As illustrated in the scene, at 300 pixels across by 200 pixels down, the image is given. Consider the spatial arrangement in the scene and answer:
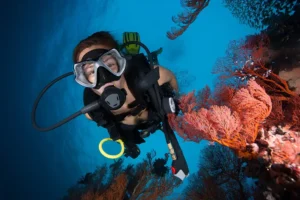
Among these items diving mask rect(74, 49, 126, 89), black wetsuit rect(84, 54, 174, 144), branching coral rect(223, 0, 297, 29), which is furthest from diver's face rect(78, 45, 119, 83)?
branching coral rect(223, 0, 297, 29)

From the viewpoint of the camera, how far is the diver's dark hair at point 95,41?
373 centimetres

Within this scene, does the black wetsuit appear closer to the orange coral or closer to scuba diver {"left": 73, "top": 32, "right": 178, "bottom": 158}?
scuba diver {"left": 73, "top": 32, "right": 178, "bottom": 158}

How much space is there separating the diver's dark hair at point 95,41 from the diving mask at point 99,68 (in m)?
0.22

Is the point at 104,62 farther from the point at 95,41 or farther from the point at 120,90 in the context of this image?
the point at 120,90

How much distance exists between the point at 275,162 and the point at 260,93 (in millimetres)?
685

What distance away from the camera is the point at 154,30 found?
34469 mm

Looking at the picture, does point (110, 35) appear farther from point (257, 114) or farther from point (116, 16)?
point (116, 16)

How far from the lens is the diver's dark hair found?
3729mm

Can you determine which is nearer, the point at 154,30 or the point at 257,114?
the point at 257,114

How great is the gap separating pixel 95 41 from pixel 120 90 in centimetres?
112

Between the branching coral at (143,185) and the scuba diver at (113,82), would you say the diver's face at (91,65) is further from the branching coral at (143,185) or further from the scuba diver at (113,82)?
the branching coral at (143,185)

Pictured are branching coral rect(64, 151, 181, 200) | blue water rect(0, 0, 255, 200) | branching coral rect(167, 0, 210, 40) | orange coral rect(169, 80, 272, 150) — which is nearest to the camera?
orange coral rect(169, 80, 272, 150)

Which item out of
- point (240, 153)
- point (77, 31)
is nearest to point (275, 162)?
point (240, 153)

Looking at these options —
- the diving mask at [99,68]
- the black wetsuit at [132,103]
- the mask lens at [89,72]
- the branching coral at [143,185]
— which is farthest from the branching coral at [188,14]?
the branching coral at [143,185]
